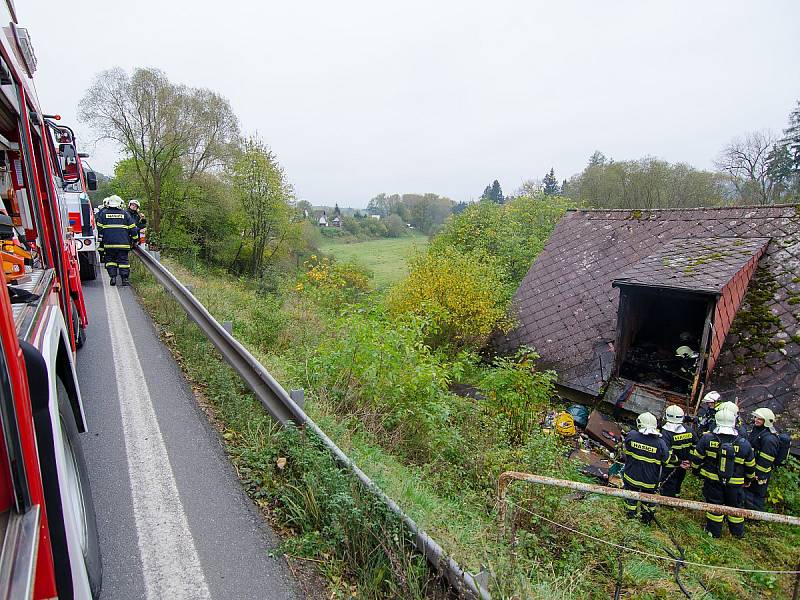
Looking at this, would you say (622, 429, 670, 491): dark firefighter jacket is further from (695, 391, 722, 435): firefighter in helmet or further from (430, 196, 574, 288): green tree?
(430, 196, 574, 288): green tree

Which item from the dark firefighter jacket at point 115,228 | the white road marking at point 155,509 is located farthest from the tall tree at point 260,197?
the white road marking at point 155,509

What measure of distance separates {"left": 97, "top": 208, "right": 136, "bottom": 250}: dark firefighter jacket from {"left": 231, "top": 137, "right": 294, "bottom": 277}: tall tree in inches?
774

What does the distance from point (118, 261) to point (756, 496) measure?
1290 cm

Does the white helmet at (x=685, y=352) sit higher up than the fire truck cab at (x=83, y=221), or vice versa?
the fire truck cab at (x=83, y=221)

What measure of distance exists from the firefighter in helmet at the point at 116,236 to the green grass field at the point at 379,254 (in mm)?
27760

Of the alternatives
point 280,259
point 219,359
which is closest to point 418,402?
point 219,359

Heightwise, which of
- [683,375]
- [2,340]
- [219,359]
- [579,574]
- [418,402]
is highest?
[2,340]

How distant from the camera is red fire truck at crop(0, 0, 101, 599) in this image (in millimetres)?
1571

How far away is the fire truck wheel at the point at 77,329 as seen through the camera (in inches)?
225

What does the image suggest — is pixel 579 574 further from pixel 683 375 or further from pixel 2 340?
pixel 683 375

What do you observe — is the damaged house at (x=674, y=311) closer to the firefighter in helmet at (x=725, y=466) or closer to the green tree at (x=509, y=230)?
the firefighter in helmet at (x=725, y=466)

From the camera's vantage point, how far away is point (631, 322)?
1093cm

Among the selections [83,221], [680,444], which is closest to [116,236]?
[83,221]

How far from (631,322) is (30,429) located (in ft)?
38.4
